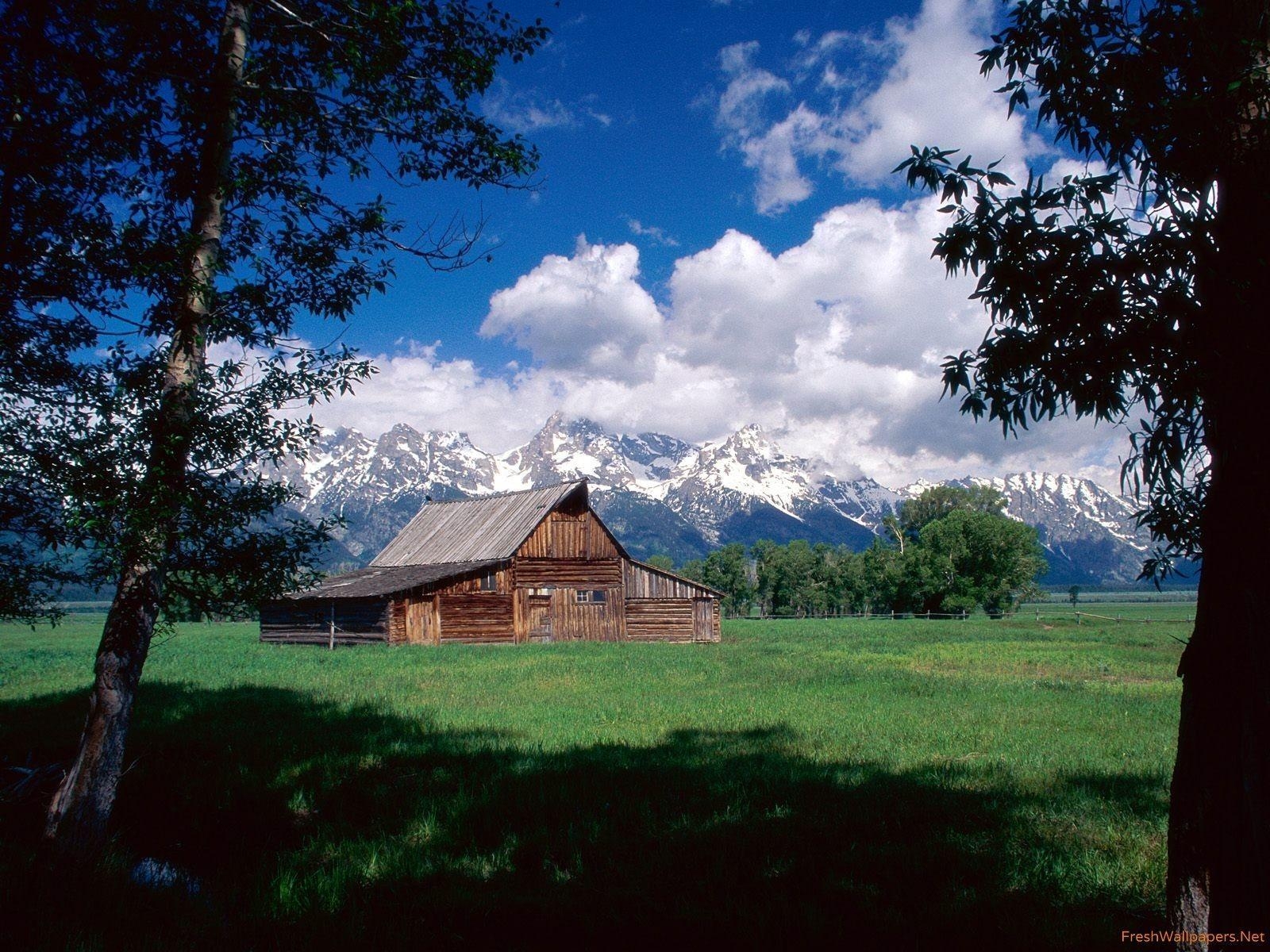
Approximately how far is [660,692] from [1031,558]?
73.0m

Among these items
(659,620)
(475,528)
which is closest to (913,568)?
(659,620)

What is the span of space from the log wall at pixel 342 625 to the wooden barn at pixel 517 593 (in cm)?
7

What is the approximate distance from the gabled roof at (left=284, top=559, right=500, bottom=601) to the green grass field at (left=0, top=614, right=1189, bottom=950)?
→ 1867 cm

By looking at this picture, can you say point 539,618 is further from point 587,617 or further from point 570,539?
point 570,539

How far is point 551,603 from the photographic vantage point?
1617 inches

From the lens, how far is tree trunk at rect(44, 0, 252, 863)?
6570 millimetres

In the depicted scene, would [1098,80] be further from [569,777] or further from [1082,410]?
[569,777]

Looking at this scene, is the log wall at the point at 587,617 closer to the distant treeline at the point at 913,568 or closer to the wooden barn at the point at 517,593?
the wooden barn at the point at 517,593

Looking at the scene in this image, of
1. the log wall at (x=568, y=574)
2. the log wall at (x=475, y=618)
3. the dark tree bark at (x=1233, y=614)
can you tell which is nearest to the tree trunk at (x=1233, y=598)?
the dark tree bark at (x=1233, y=614)

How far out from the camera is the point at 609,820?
8.00 meters

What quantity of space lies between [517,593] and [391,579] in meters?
6.92

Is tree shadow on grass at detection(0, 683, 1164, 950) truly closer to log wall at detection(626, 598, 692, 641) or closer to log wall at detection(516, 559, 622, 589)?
log wall at detection(516, 559, 622, 589)

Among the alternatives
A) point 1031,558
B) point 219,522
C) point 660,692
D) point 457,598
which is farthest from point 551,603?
point 1031,558

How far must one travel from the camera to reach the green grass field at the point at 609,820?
559cm
